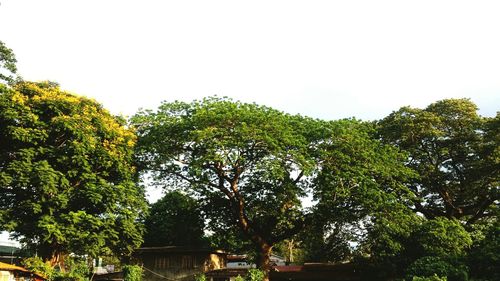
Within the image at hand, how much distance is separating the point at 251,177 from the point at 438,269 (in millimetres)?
12282

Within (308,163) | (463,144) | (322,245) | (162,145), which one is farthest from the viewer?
(322,245)

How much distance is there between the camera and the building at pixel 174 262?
105 feet

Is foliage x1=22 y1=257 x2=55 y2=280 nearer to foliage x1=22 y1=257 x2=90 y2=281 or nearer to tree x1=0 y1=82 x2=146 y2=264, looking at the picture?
foliage x1=22 y1=257 x2=90 y2=281

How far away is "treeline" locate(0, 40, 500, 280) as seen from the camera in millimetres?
23031

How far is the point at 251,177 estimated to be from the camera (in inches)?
1109

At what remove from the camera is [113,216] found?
80.3ft

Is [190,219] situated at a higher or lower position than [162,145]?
lower

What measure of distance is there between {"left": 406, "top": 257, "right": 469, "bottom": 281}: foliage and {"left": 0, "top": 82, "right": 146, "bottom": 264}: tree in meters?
15.5

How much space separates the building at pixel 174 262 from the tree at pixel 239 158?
3.72m

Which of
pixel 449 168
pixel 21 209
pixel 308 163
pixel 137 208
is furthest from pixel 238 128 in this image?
pixel 449 168

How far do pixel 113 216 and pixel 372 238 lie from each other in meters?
15.5

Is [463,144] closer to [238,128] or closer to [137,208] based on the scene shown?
[238,128]

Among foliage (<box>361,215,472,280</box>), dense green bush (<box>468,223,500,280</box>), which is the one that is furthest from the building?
dense green bush (<box>468,223,500,280</box>)

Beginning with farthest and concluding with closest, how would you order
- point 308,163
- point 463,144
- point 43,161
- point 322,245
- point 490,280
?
1. point 322,245
2. point 463,144
3. point 308,163
4. point 43,161
5. point 490,280
